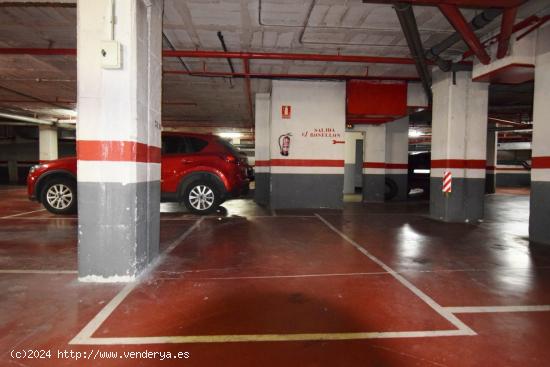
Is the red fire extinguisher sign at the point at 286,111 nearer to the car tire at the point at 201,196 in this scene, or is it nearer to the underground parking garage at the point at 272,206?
the underground parking garage at the point at 272,206

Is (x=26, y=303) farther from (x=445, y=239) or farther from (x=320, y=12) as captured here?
(x=445, y=239)

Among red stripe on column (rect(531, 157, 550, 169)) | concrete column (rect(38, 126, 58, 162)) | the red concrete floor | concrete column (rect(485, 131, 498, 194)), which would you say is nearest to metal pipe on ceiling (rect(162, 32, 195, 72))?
the red concrete floor

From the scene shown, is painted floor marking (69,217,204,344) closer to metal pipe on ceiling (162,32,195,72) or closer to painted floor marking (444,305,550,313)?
painted floor marking (444,305,550,313)

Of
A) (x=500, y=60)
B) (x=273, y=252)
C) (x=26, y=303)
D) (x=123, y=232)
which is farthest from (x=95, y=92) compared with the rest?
(x=500, y=60)

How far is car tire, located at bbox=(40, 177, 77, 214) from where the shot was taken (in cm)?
691

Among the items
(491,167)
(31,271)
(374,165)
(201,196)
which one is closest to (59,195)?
(201,196)

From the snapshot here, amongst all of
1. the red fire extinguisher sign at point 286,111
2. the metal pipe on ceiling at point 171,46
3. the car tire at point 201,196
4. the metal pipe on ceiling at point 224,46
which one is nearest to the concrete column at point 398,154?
the red fire extinguisher sign at point 286,111

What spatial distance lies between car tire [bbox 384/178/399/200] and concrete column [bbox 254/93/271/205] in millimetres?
4608

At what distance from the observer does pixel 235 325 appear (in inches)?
90.7

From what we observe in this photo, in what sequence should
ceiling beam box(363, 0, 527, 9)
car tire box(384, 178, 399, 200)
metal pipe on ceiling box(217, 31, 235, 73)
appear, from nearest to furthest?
1. ceiling beam box(363, 0, 527, 9)
2. metal pipe on ceiling box(217, 31, 235, 73)
3. car tire box(384, 178, 399, 200)

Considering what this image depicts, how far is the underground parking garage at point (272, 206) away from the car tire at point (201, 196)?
5 cm

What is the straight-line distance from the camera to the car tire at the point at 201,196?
708 centimetres

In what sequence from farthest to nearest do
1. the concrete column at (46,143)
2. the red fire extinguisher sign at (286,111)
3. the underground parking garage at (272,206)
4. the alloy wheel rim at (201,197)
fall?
1. the concrete column at (46,143)
2. the red fire extinguisher sign at (286,111)
3. the alloy wheel rim at (201,197)
4. the underground parking garage at (272,206)

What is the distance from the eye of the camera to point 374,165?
11141mm
